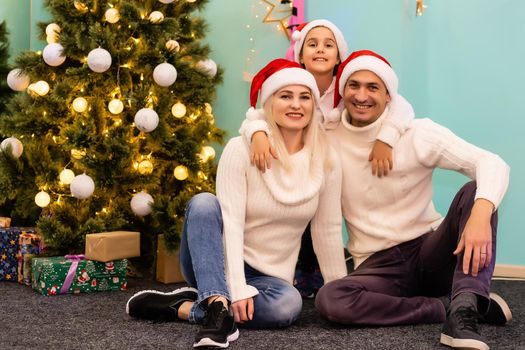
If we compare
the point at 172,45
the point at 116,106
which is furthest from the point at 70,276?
the point at 172,45

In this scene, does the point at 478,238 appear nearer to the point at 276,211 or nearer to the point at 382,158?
the point at 382,158

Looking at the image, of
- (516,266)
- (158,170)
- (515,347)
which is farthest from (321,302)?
(516,266)

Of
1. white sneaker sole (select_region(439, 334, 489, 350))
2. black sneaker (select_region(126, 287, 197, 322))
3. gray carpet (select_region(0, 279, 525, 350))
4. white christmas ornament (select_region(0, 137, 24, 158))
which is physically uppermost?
white christmas ornament (select_region(0, 137, 24, 158))

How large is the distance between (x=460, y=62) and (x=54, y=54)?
178cm

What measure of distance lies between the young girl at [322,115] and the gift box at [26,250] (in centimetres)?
105

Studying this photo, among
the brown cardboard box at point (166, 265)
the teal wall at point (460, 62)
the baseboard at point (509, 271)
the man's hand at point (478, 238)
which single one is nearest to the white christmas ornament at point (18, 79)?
the teal wall at point (460, 62)

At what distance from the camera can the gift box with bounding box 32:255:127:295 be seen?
2306mm

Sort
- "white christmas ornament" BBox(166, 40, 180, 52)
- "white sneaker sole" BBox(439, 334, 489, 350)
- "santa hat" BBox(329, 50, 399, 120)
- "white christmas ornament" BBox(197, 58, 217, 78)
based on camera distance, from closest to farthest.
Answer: "white sneaker sole" BBox(439, 334, 489, 350) < "santa hat" BBox(329, 50, 399, 120) < "white christmas ornament" BBox(166, 40, 180, 52) < "white christmas ornament" BBox(197, 58, 217, 78)

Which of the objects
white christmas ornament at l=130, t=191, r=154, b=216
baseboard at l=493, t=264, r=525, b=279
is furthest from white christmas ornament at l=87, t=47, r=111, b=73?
baseboard at l=493, t=264, r=525, b=279

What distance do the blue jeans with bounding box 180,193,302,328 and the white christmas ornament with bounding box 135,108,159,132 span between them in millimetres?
791

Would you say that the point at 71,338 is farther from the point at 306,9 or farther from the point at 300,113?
the point at 306,9

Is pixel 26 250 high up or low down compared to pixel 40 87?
down

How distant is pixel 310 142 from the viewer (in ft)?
6.37

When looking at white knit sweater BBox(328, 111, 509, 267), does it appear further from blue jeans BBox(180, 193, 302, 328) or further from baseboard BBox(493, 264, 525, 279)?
baseboard BBox(493, 264, 525, 279)
